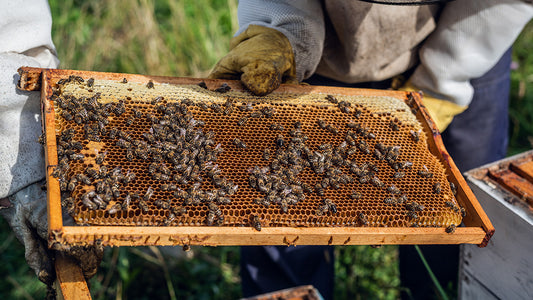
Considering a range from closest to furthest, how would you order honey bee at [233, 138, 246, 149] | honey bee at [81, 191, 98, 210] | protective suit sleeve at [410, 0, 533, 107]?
honey bee at [81, 191, 98, 210], honey bee at [233, 138, 246, 149], protective suit sleeve at [410, 0, 533, 107]

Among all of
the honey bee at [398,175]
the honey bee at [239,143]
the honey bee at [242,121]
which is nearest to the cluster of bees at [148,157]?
the honey bee at [239,143]

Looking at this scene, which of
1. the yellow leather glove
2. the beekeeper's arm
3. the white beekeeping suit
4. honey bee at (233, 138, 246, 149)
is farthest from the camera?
the yellow leather glove

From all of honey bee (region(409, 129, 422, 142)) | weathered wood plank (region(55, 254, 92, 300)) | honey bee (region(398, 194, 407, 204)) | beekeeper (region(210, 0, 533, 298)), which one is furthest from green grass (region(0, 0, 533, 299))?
honey bee (region(398, 194, 407, 204))

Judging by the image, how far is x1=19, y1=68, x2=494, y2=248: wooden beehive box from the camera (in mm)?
2592

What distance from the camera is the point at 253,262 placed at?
5012 mm

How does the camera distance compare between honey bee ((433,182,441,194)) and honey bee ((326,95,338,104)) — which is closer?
honey bee ((433,182,441,194))

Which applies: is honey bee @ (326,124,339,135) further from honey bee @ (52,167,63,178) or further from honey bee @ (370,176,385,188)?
honey bee @ (52,167,63,178)

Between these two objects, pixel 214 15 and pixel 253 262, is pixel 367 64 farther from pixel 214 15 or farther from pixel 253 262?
pixel 214 15

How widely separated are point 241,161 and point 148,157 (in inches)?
27.0

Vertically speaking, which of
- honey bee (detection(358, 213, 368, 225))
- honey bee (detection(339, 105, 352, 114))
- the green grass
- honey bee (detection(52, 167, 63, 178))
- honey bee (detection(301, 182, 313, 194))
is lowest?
the green grass

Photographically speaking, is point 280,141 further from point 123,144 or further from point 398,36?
point 398,36

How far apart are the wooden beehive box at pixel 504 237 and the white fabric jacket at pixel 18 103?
12.0ft

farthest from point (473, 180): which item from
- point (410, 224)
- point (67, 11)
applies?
point (67, 11)

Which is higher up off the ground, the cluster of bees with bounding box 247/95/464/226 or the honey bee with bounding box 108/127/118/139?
the honey bee with bounding box 108/127/118/139
